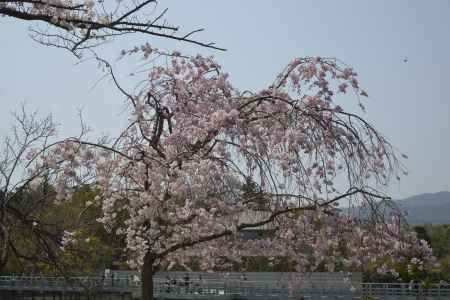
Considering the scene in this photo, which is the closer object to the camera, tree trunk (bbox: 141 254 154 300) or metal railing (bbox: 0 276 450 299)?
tree trunk (bbox: 141 254 154 300)

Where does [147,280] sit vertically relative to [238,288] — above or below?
above

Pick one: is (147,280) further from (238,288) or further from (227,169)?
(238,288)

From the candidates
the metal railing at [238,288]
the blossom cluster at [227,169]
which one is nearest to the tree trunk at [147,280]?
the blossom cluster at [227,169]

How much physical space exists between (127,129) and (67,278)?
5657mm

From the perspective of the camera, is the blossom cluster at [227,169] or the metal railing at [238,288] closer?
the blossom cluster at [227,169]

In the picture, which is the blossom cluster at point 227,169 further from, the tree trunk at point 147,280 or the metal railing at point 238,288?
the metal railing at point 238,288

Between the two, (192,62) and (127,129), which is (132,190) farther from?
(192,62)

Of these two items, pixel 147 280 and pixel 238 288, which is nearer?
pixel 147 280

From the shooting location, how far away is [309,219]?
36.0ft

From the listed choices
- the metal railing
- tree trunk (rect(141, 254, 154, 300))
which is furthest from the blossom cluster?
the metal railing

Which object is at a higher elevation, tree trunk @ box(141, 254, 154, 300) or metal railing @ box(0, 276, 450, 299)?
tree trunk @ box(141, 254, 154, 300)

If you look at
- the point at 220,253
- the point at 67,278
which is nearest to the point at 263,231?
the point at 220,253

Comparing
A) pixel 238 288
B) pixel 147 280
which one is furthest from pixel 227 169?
pixel 238 288

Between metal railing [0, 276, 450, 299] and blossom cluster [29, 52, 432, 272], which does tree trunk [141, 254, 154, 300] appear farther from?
metal railing [0, 276, 450, 299]
